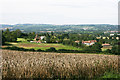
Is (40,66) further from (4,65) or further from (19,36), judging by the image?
(19,36)

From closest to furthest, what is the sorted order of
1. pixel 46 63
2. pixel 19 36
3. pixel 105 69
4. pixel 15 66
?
pixel 15 66
pixel 46 63
pixel 105 69
pixel 19 36

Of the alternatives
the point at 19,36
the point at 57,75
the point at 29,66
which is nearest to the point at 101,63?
the point at 57,75

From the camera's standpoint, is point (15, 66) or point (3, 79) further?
point (15, 66)

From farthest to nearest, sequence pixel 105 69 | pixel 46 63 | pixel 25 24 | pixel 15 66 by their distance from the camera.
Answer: pixel 25 24
pixel 105 69
pixel 46 63
pixel 15 66

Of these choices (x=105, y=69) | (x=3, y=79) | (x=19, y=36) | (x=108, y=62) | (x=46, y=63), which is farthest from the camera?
(x=19, y=36)

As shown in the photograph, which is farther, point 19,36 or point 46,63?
point 19,36

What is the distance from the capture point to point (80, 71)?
456 inches

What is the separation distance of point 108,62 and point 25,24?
593 feet

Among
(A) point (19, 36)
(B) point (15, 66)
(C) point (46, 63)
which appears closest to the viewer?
(B) point (15, 66)

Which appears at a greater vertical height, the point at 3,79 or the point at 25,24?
the point at 25,24

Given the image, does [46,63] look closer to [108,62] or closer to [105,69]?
[105,69]

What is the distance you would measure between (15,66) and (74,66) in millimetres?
3522

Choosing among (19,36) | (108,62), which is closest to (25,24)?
(19,36)

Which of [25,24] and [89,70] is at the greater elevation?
[25,24]
